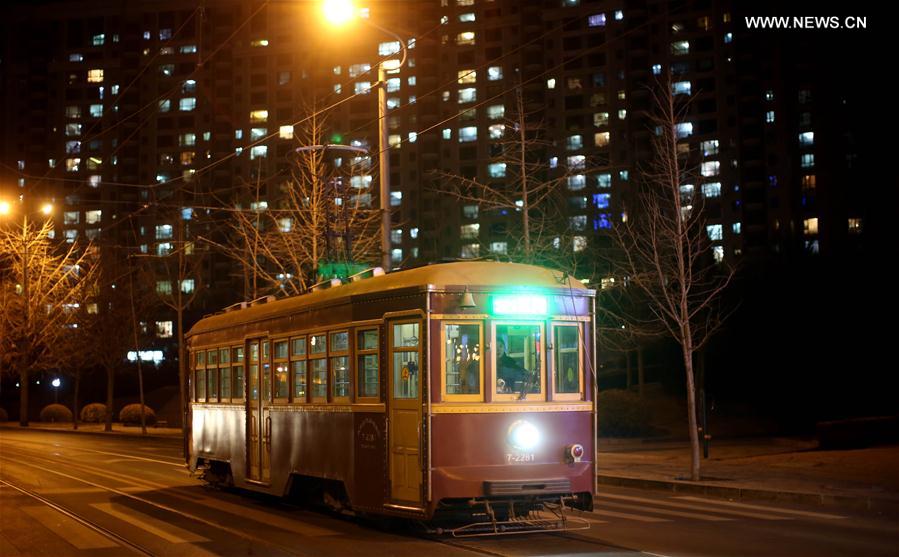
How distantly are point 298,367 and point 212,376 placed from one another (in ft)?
14.3

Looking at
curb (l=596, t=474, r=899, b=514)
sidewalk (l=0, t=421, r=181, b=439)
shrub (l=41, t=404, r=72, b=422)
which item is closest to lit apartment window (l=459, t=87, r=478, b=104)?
shrub (l=41, t=404, r=72, b=422)

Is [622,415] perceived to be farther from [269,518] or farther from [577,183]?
[577,183]

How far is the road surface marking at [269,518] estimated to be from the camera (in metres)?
12.5

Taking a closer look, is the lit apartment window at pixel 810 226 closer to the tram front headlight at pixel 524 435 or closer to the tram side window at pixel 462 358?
the tram front headlight at pixel 524 435

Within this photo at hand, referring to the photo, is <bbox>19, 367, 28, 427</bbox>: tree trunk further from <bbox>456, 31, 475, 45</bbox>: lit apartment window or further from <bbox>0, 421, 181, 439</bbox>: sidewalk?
<bbox>456, 31, 475, 45</bbox>: lit apartment window

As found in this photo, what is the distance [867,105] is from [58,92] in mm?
102201

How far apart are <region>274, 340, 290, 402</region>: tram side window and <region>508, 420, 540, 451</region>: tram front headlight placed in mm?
4303

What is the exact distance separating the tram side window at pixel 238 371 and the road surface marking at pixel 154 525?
244 centimetres

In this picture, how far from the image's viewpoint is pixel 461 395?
11328 millimetres

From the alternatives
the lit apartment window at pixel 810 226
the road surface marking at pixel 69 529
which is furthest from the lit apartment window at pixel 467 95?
the road surface marking at pixel 69 529

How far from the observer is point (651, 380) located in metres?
56.2

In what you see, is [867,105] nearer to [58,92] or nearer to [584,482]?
[584,482]

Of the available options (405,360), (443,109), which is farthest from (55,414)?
(443,109)

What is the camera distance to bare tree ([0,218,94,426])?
130ft
